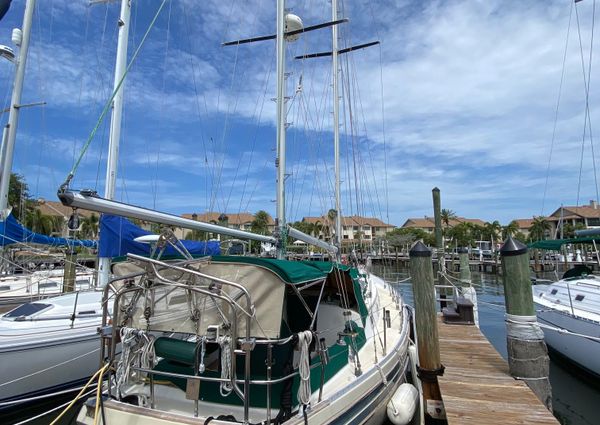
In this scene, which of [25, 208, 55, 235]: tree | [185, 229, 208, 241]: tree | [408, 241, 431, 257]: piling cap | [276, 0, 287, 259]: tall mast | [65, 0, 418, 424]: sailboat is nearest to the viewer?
[65, 0, 418, 424]: sailboat

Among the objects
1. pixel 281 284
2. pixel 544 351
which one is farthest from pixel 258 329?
pixel 544 351

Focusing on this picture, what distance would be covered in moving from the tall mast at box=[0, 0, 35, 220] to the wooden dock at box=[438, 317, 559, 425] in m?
12.3

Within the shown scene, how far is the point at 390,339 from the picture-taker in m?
6.93

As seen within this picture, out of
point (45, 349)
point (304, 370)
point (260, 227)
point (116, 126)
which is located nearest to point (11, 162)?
point (116, 126)

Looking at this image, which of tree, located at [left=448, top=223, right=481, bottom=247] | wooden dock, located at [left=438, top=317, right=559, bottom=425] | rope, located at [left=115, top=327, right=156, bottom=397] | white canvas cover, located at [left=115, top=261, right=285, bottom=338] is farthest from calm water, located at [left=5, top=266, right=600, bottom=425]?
tree, located at [left=448, top=223, right=481, bottom=247]

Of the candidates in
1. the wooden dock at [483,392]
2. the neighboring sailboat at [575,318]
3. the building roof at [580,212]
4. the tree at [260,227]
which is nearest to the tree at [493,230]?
the building roof at [580,212]

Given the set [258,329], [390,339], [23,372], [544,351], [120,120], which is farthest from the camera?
[120,120]

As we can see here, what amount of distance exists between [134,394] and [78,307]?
5.41 metres

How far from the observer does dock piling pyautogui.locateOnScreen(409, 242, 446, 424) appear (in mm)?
6004

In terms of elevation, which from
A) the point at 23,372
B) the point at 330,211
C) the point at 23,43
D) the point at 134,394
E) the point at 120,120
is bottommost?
the point at 23,372

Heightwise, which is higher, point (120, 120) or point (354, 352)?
point (120, 120)

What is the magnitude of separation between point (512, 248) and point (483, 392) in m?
2.17

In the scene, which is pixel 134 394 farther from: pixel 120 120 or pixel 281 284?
pixel 120 120

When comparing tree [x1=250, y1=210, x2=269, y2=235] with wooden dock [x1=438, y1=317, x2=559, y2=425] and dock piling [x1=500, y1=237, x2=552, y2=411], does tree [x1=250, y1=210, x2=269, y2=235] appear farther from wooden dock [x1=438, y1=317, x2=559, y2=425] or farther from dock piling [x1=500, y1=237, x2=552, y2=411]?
dock piling [x1=500, y1=237, x2=552, y2=411]
